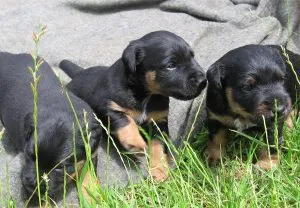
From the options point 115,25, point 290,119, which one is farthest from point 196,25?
point 290,119

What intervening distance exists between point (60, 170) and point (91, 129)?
0.40m

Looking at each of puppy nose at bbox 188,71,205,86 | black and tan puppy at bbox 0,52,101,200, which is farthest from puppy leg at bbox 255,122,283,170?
black and tan puppy at bbox 0,52,101,200

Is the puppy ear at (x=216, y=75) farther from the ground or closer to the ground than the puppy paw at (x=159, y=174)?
farther from the ground

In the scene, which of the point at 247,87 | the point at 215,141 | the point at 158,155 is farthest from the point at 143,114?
the point at 247,87

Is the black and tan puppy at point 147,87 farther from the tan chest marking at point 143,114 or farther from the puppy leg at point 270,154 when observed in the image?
the puppy leg at point 270,154

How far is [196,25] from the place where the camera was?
5.43 m

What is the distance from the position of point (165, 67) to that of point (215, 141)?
2.39 ft

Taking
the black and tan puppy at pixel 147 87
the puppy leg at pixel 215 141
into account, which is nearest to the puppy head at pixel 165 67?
the black and tan puppy at pixel 147 87

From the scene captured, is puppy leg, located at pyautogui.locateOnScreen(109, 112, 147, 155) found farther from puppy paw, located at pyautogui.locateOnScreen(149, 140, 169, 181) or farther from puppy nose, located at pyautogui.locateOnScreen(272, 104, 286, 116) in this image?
puppy nose, located at pyautogui.locateOnScreen(272, 104, 286, 116)

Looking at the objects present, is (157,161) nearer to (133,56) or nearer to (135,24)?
(133,56)

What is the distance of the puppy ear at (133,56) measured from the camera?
383 centimetres

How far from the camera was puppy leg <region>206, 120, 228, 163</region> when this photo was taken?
4002mm

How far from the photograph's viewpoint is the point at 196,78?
3.71 m

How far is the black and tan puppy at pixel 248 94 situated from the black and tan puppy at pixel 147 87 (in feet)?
0.67
